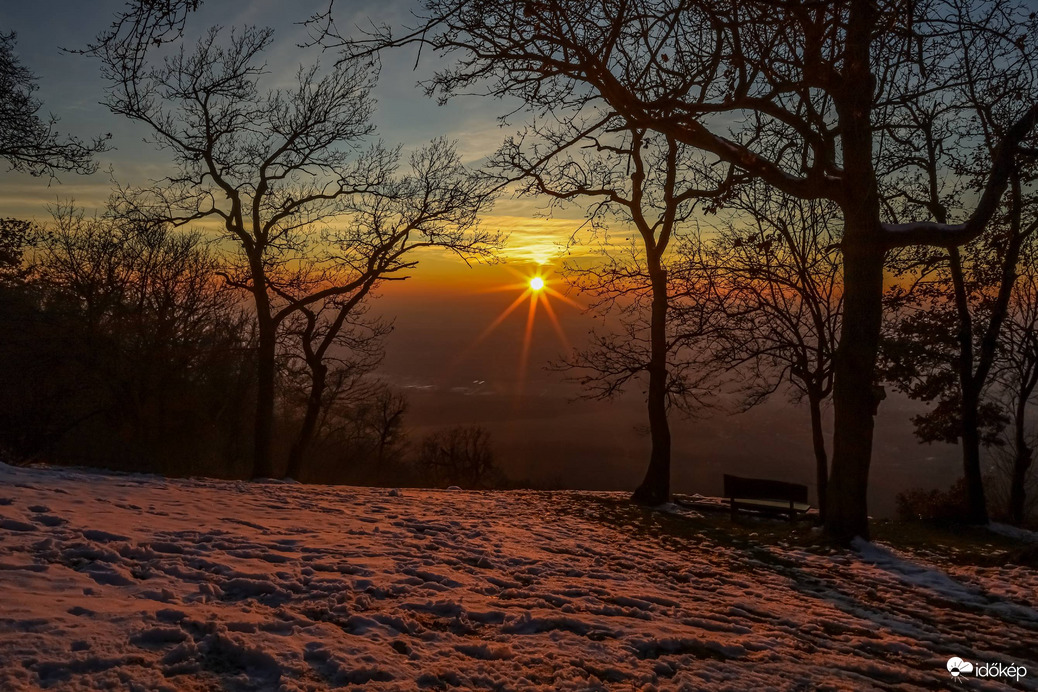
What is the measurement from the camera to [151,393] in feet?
85.6

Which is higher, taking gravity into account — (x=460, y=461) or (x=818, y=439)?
(x=818, y=439)

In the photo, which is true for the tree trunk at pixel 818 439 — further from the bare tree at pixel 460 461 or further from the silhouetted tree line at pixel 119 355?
the bare tree at pixel 460 461

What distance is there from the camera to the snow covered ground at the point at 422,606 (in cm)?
340

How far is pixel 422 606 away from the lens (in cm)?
453

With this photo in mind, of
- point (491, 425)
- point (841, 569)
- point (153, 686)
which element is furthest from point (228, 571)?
point (491, 425)

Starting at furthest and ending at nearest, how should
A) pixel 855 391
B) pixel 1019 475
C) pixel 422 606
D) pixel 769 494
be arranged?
pixel 1019 475 < pixel 769 494 < pixel 855 391 < pixel 422 606

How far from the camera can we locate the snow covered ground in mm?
3396

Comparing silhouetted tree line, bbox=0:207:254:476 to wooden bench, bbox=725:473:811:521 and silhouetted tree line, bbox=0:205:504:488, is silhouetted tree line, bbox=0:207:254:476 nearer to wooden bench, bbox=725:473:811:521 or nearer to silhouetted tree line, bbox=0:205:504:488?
silhouetted tree line, bbox=0:205:504:488

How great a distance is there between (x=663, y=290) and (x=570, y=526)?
726cm

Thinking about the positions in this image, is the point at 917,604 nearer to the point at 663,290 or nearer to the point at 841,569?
the point at 841,569

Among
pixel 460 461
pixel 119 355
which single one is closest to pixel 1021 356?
pixel 119 355

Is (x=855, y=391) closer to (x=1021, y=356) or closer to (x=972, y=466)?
(x=972, y=466)

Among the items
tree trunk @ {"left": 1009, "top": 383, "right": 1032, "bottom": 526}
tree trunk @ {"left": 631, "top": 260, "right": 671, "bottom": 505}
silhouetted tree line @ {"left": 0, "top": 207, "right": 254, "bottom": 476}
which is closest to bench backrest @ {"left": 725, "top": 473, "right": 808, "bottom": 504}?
tree trunk @ {"left": 631, "top": 260, "right": 671, "bottom": 505}

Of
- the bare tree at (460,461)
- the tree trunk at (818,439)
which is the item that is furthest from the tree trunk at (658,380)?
the bare tree at (460,461)
